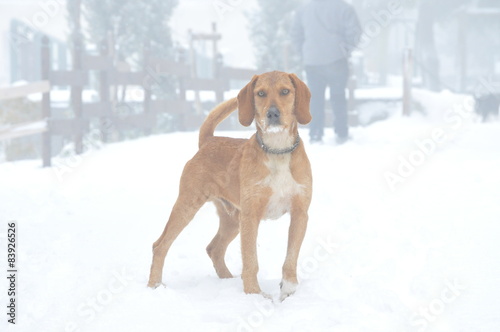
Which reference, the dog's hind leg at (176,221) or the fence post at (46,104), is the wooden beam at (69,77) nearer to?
the fence post at (46,104)

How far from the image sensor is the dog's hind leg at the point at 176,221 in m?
3.52

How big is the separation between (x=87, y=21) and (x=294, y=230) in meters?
17.1

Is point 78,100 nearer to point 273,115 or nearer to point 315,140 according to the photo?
point 315,140

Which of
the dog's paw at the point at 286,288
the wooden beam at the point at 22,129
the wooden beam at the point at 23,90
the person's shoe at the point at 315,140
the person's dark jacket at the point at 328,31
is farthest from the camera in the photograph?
the person's shoe at the point at 315,140

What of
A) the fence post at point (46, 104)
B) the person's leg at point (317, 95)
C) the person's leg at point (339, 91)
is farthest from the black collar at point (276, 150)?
the fence post at point (46, 104)

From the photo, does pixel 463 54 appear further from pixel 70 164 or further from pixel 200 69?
pixel 70 164

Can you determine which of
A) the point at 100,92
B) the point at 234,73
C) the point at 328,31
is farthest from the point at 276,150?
the point at 234,73

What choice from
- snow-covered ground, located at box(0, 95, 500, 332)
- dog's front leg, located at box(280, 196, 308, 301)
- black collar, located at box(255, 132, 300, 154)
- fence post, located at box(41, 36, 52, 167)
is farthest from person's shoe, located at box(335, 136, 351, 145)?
black collar, located at box(255, 132, 300, 154)

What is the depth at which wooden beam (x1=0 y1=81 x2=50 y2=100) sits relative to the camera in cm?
933

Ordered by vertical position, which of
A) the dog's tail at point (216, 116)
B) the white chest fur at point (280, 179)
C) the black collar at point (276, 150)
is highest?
the dog's tail at point (216, 116)

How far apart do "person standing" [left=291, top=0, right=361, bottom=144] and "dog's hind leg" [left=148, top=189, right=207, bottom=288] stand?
6371 millimetres

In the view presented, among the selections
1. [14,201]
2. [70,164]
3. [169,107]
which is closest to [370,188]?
[14,201]

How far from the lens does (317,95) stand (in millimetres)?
9703

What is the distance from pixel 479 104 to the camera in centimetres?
1644
